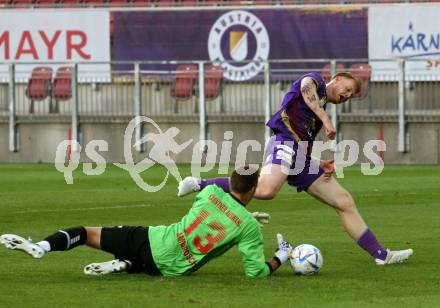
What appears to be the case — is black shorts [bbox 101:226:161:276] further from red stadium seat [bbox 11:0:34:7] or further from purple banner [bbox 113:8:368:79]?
red stadium seat [bbox 11:0:34:7]

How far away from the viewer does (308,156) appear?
42.3ft

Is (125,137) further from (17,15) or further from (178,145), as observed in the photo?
(17,15)

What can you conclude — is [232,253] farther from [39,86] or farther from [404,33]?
[404,33]

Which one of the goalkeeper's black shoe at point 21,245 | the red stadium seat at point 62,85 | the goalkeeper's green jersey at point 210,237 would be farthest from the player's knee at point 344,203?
the red stadium seat at point 62,85

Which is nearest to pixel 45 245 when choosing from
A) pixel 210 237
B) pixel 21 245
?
pixel 21 245

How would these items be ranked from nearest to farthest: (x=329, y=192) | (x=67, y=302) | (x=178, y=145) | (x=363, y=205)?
Answer: (x=67, y=302) → (x=329, y=192) → (x=363, y=205) → (x=178, y=145)

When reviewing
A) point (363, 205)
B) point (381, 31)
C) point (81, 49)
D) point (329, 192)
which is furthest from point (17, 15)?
point (329, 192)

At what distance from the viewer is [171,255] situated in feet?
38.2

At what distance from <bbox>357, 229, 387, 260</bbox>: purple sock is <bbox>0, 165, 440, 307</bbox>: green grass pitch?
13 centimetres

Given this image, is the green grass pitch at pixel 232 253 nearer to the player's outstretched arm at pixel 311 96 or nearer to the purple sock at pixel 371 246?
the purple sock at pixel 371 246

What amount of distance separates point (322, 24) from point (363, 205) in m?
15.0

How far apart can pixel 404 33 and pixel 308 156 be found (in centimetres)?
2118

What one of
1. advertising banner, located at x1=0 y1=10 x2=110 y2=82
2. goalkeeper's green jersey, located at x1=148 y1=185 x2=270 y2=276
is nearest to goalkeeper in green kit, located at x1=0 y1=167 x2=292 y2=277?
goalkeeper's green jersey, located at x1=148 y1=185 x2=270 y2=276

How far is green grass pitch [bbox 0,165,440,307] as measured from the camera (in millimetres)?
10648
